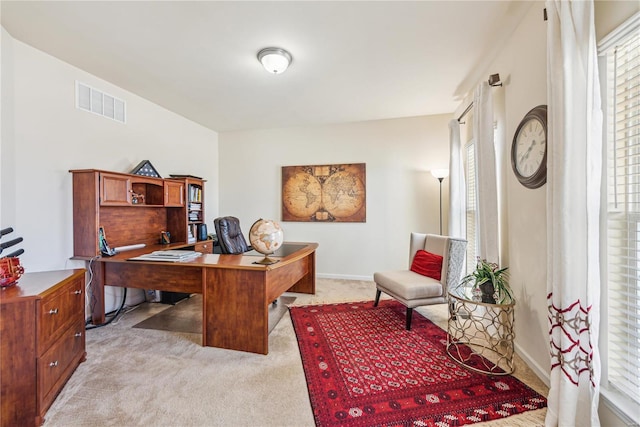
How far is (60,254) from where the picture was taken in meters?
2.51

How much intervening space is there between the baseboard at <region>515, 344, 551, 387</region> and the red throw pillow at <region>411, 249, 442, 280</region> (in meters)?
0.85

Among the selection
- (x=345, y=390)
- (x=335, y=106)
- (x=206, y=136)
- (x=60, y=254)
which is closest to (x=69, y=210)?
(x=60, y=254)

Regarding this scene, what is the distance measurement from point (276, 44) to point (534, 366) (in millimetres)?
3246

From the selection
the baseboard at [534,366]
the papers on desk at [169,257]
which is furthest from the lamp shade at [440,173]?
the papers on desk at [169,257]

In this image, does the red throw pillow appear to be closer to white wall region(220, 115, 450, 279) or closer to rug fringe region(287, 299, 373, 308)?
rug fringe region(287, 299, 373, 308)

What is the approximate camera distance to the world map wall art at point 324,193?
4.32 m

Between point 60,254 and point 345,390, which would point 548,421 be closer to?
point 345,390

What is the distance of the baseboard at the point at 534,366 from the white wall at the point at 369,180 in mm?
2172

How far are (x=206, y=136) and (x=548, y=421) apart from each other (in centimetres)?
528

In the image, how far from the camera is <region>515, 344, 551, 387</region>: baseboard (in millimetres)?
1720

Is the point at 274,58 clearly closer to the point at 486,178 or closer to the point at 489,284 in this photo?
the point at 486,178

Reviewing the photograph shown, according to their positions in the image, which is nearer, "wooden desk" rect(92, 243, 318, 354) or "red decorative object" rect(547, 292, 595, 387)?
"red decorative object" rect(547, 292, 595, 387)

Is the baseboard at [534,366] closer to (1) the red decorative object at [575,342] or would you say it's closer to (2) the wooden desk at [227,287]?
(1) the red decorative object at [575,342]

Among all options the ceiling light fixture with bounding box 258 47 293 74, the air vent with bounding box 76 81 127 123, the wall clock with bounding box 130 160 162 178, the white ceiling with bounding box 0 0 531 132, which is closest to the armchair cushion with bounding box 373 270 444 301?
the white ceiling with bounding box 0 0 531 132
